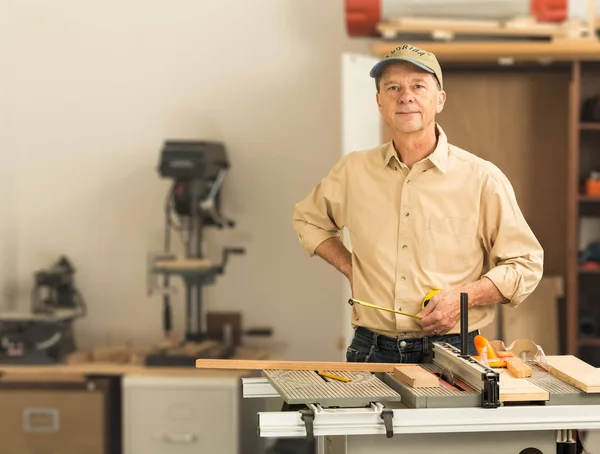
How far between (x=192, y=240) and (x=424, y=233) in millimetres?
2058

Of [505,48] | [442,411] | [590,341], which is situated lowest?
[590,341]

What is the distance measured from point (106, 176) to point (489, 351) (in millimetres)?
2855

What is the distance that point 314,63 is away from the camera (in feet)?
14.9

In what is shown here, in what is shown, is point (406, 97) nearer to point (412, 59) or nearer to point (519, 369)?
point (412, 59)

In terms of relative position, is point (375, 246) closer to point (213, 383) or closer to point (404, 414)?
point (404, 414)

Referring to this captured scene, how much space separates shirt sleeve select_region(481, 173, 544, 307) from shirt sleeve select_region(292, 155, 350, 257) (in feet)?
1.33

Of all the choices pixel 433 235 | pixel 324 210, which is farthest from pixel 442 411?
pixel 324 210

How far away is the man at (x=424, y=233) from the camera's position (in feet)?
7.83

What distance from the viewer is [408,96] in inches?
94.1

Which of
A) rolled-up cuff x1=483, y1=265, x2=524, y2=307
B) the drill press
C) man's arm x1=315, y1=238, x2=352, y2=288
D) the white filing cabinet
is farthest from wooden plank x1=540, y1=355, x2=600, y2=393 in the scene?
the drill press

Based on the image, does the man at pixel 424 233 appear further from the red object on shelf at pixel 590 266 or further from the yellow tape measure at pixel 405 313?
the red object on shelf at pixel 590 266

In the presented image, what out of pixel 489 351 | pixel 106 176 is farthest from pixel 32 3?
pixel 489 351

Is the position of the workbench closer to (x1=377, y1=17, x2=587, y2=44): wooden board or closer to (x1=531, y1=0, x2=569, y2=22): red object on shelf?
(x1=377, y1=17, x2=587, y2=44): wooden board

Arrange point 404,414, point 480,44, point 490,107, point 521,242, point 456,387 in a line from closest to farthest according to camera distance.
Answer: point 404,414
point 456,387
point 521,242
point 480,44
point 490,107
